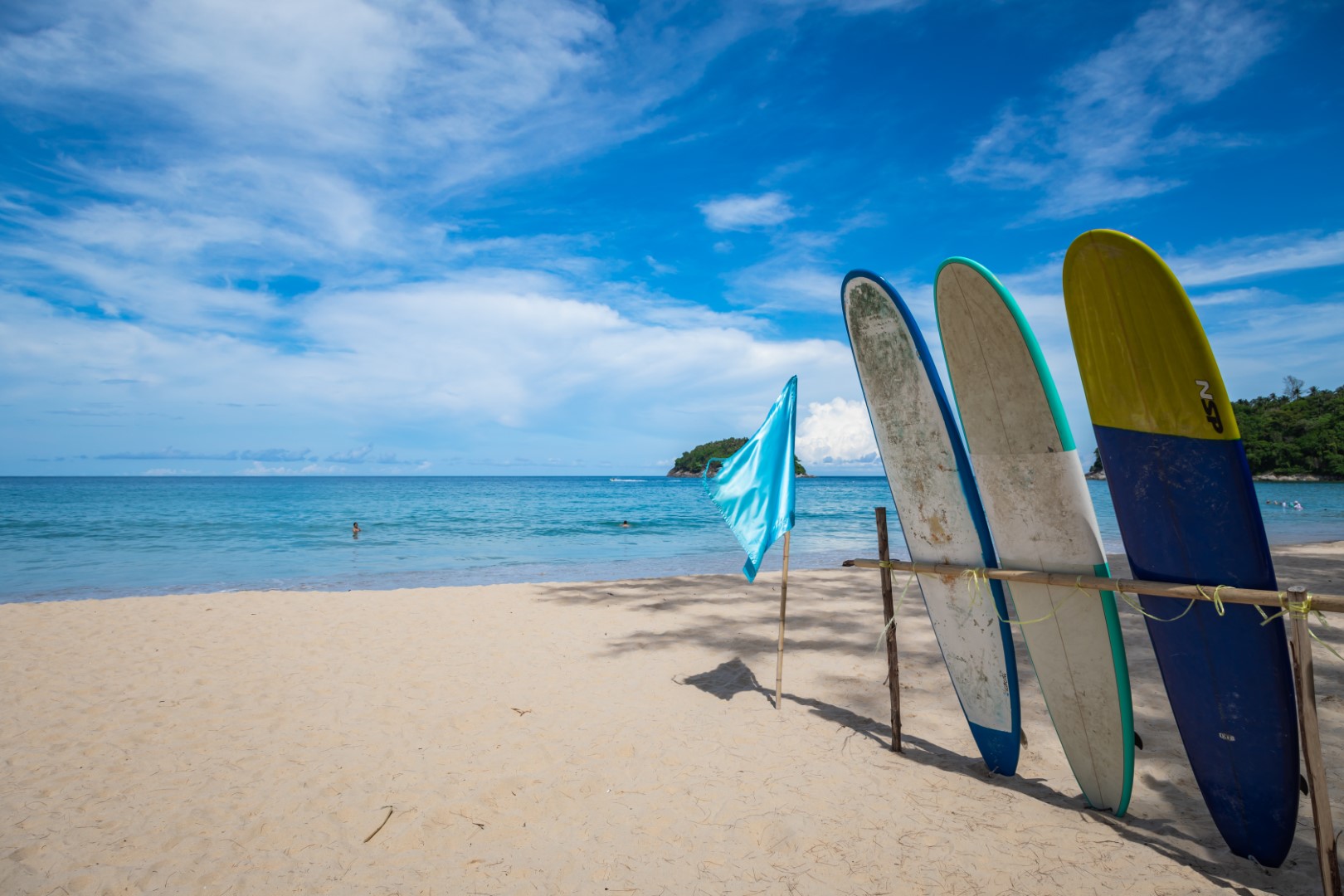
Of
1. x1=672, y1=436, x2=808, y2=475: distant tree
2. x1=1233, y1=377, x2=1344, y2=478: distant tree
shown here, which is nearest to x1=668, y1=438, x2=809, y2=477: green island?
x1=672, y1=436, x2=808, y2=475: distant tree

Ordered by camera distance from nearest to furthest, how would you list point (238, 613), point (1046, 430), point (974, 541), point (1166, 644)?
1. point (1166, 644)
2. point (1046, 430)
3. point (974, 541)
4. point (238, 613)

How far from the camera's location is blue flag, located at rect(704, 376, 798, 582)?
381cm

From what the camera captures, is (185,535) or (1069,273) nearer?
(1069,273)

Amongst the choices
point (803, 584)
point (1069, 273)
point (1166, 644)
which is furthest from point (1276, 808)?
point (803, 584)

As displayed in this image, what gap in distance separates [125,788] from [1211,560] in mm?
5083

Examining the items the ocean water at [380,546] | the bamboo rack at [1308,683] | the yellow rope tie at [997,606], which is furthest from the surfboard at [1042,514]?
the ocean water at [380,546]

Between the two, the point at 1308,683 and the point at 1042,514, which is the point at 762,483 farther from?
the point at 1308,683

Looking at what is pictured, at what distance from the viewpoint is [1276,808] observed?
2457 millimetres

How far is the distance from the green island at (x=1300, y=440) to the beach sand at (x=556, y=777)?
2001 inches

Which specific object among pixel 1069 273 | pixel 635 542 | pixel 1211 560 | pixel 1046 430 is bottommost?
pixel 635 542

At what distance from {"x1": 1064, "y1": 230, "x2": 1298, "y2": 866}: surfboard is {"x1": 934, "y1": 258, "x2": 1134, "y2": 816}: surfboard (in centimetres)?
18

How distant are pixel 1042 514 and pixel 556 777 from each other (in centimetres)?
272

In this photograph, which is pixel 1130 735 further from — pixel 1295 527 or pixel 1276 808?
pixel 1295 527

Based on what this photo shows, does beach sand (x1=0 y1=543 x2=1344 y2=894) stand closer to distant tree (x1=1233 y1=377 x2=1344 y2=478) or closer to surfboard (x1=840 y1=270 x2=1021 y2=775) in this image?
surfboard (x1=840 y1=270 x2=1021 y2=775)
